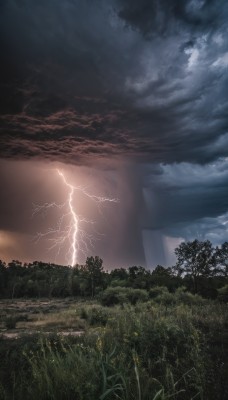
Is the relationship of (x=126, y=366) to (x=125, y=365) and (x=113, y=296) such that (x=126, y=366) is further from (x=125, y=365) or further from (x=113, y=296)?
(x=113, y=296)

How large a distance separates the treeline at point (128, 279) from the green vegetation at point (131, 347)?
25 cm

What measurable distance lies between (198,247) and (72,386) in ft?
179

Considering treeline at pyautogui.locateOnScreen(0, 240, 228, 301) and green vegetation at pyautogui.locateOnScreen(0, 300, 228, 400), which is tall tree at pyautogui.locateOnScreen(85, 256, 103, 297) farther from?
green vegetation at pyautogui.locateOnScreen(0, 300, 228, 400)

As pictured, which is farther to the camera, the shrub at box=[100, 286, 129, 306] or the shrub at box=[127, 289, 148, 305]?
the shrub at box=[100, 286, 129, 306]

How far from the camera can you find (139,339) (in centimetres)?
644

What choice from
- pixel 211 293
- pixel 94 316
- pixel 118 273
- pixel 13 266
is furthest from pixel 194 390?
pixel 13 266

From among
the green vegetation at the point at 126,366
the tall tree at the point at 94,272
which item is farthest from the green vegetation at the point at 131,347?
→ the tall tree at the point at 94,272

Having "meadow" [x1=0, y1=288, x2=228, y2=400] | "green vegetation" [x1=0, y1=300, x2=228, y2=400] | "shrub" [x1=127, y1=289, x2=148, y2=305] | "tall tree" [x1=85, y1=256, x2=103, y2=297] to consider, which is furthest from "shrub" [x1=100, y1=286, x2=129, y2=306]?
"tall tree" [x1=85, y1=256, x2=103, y2=297]

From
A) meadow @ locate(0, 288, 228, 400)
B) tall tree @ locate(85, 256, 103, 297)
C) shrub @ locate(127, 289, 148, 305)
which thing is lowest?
meadow @ locate(0, 288, 228, 400)

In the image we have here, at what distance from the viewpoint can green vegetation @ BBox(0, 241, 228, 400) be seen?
3.48 m

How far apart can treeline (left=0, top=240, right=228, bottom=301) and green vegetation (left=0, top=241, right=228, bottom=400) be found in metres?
0.25

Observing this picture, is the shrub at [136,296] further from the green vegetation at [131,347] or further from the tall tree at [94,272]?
the tall tree at [94,272]

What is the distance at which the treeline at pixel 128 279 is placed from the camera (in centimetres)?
4497

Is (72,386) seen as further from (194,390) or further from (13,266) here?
(13,266)
